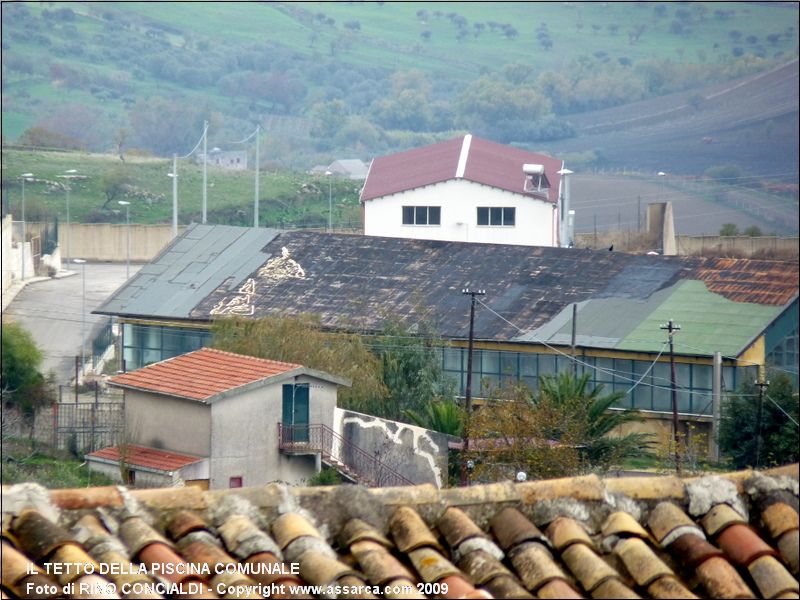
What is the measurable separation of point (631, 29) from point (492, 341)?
165 m

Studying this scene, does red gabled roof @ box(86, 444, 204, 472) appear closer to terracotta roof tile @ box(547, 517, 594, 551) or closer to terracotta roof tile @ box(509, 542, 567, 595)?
terracotta roof tile @ box(547, 517, 594, 551)

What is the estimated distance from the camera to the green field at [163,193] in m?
70.8

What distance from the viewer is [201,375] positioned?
890 inches

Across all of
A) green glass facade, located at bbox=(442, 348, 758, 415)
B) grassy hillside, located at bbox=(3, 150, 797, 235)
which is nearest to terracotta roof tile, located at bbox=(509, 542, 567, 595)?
green glass facade, located at bbox=(442, 348, 758, 415)

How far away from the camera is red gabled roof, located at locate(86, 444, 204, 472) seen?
20844mm

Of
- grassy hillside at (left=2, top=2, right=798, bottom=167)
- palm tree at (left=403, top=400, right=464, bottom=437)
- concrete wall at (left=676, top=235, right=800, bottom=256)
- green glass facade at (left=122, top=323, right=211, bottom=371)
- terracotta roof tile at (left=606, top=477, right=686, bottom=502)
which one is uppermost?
grassy hillside at (left=2, top=2, right=798, bottom=167)

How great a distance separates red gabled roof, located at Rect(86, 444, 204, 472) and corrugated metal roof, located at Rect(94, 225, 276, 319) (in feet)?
41.8

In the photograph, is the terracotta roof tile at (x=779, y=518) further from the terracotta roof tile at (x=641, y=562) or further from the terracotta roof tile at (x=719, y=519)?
the terracotta roof tile at (x=641, y=562)

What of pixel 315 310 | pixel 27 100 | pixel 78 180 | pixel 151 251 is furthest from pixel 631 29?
pixel 315 310

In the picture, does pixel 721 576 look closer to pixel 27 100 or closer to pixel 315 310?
pixel 315 310

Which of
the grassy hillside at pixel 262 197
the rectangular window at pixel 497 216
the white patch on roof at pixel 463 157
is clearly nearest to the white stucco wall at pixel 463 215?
the rectangular window at pixel 497 216

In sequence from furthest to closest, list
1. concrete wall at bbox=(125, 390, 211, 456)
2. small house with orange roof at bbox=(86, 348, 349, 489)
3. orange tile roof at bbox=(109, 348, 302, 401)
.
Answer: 1. orange tile roof at bbox=(109, 348, 302, 401)
2. concrete wall at bbox=(125, 390, 211, 456)
3. small house with orange roof at bbox=(86, 348, 349, 489)

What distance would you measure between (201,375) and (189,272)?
14.9m

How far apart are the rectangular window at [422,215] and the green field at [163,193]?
1328cm
